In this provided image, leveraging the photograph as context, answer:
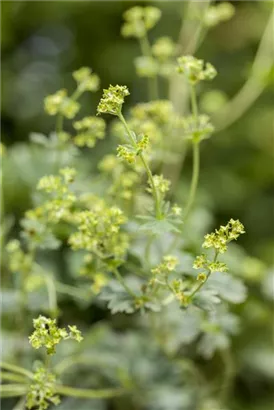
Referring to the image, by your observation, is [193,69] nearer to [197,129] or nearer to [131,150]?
[197,129]

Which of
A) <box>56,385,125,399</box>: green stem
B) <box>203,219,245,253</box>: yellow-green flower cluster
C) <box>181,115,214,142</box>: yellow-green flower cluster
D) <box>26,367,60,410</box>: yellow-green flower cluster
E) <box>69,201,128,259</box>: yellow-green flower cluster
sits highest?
<box>181,115,214,142</box>: yellow-green flower cluster

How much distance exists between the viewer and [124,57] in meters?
2.16

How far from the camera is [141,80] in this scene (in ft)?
7.13

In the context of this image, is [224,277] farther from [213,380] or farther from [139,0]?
[139,0]

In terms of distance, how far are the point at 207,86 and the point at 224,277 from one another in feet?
4.16

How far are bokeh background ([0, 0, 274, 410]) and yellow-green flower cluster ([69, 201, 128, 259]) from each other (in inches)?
28.4

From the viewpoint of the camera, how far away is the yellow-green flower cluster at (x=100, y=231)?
0.88m

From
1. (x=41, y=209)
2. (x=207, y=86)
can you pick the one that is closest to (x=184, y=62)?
(x=41, y=209)

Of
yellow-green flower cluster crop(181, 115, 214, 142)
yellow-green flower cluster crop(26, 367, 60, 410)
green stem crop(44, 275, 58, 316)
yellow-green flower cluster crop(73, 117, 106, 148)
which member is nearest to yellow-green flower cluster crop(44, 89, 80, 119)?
yellow-green flower cluster crop(73, 117, 106, 148)

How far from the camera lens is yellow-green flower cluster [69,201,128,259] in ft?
2.89

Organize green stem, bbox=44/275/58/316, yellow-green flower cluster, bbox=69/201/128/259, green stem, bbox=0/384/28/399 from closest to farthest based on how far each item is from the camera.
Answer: yellow-green flower cluster, bbox=69/201/128/259 → green stem, bbox=0/384/28/399 → green stem, bbox=44/275/58/316

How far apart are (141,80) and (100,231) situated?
1361mm

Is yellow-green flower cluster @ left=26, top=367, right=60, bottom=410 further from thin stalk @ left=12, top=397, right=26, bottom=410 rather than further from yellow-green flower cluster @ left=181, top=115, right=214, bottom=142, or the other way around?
yellow-green flower cluster @ left=181, top=115, right=214, bottom=142

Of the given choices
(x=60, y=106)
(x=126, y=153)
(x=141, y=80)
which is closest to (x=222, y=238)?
(x=126, y=153)
